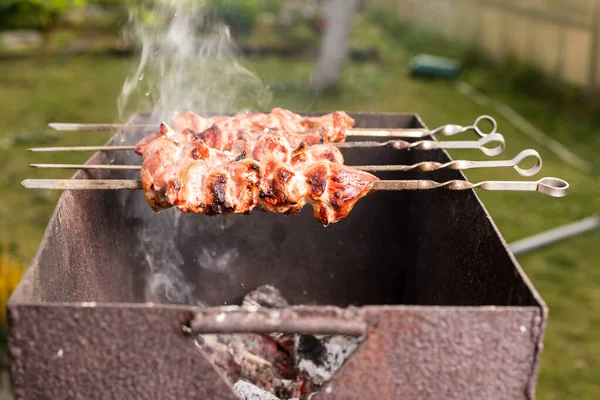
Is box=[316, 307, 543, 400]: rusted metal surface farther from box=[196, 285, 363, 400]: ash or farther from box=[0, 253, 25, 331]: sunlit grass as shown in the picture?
box=[0, 253, 25, 331]: sunlit grass

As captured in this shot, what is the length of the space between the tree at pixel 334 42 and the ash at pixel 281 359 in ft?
24.5

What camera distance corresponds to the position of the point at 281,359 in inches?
103

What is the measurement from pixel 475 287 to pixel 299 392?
0.85m

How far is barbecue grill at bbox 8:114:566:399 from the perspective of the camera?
1439mm

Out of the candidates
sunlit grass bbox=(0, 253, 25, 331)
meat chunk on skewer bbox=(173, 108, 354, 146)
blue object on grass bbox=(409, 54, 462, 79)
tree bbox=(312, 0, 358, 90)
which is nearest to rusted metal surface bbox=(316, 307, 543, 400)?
meat chunk on skewer bbox=(173, 108, 354, 146)

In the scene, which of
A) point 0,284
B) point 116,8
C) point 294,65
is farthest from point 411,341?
point 116,8

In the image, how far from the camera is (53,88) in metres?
10.2

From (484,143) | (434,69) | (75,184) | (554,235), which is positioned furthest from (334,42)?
(75,184)

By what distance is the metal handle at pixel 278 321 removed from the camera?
4.60 ft

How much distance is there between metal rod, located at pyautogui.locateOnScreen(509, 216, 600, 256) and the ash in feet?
10.5

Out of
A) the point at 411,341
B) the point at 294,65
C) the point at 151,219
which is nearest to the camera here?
the point at 411,341

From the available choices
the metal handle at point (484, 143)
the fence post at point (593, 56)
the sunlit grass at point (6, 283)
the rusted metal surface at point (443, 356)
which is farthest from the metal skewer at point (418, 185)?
the fence post at point (593, 56)

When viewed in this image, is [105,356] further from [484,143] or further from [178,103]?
[178,103]

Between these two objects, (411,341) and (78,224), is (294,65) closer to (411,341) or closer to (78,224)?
(78,224)
